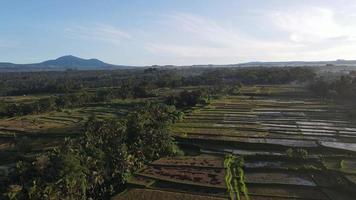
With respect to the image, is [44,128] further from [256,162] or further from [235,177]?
[235,177]

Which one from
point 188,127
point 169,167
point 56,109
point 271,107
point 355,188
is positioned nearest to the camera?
point 355,188

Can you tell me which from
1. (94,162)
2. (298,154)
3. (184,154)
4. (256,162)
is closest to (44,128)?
(184,154)

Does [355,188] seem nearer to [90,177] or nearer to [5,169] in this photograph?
[90,177]

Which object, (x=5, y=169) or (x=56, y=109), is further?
(x=56, y=109)

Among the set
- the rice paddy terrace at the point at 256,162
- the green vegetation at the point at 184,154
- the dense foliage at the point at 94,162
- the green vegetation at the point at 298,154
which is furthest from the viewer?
the green vegetation at the point at 298,154

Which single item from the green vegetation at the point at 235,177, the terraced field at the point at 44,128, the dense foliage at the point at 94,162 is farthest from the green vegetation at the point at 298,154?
the terraced field at the point at 44,128

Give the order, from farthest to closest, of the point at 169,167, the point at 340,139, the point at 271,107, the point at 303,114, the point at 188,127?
the point at 271,107, the point at 303,114, the point at 188,127, the point at 340,139, the point at 169,167

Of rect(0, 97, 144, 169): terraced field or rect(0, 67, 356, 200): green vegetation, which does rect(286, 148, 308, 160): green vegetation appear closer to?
rect(0, 67, 356, 200): green vegetation

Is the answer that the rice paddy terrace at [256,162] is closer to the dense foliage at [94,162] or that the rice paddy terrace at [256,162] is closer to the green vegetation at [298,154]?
the green vegetation at [298,154]

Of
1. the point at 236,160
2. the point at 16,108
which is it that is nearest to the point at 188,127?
the point at 236,160
